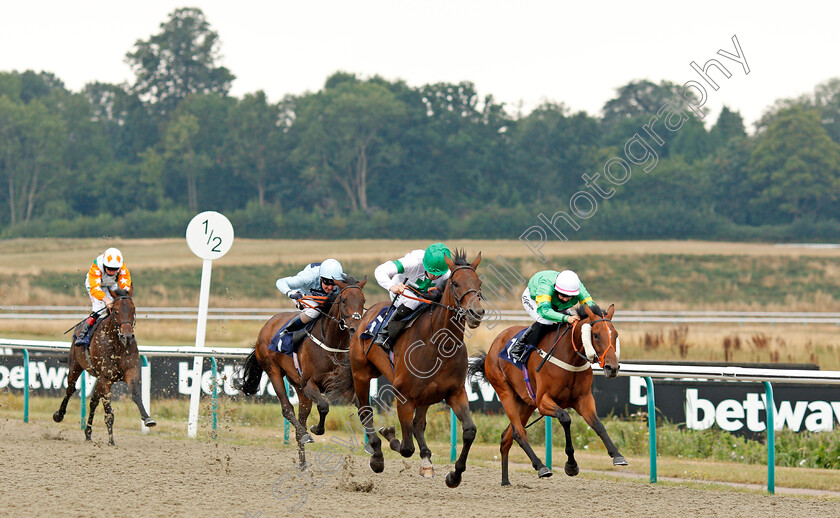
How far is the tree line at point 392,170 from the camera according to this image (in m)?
46.8

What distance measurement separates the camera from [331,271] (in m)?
8.50

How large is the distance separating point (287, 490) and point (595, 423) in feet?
7.28

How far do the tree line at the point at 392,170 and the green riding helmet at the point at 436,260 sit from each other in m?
36.2

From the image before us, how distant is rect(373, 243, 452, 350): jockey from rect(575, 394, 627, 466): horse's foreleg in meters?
1.25

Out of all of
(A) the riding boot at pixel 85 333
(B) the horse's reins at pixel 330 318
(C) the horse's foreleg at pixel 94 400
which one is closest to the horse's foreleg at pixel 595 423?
(B) the horse's reins at pixel 330 318

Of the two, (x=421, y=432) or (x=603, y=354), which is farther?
(x=421, y=432)

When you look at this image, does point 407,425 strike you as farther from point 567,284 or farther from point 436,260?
point 567,284

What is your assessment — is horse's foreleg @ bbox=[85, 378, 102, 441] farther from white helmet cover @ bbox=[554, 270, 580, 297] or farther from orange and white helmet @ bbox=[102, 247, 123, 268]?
white helmet cover @ bbox=[554, 270, 580, 297]

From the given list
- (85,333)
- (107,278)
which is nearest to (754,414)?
(107,278)

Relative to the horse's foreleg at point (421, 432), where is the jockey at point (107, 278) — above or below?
above

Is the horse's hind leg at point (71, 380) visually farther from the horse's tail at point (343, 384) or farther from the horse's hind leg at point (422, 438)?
the horse's hind leg at point (422, 438)

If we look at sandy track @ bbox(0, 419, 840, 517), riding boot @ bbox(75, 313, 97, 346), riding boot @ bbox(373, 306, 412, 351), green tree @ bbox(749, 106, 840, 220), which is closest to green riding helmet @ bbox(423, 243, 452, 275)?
riding boot @ bbox(373, 306, 412, 351)

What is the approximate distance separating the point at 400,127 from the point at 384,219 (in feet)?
22.1

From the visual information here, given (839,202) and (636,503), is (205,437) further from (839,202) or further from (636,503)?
(839,202)
